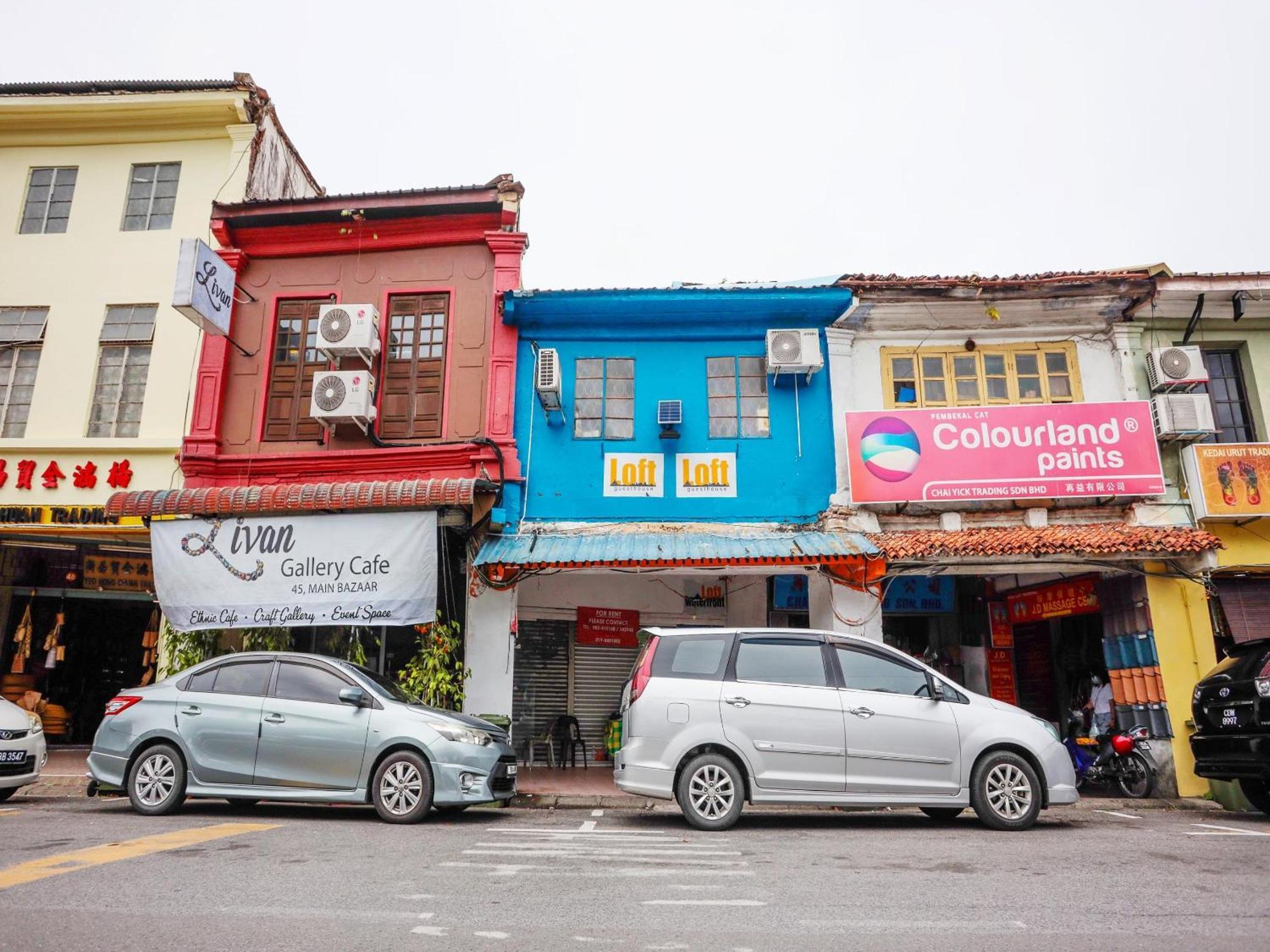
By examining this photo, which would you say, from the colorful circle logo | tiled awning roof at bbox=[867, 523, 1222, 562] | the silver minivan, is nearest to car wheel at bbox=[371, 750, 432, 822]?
the silver minivan

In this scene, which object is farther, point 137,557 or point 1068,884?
point 137,557

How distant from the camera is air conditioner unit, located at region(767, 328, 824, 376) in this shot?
12570 millimetres

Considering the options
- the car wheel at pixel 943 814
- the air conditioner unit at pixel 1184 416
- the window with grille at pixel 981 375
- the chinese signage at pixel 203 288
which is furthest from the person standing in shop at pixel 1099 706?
the chinese signage at pixel 203 288

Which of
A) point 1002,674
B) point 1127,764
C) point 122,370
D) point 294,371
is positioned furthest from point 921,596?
point 122,370

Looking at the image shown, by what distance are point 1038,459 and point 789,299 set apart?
4.27 metres

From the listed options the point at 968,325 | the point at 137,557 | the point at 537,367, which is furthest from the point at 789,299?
the point at 137,557

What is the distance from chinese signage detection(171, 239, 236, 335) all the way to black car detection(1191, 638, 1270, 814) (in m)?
13.8

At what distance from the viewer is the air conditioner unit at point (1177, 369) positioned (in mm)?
12336

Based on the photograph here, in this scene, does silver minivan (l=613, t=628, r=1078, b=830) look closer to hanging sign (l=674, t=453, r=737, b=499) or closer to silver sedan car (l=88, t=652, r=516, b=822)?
silver sedan car (l=88, t=652, r=516, b=822)

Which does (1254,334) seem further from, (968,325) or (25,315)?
(25,315)

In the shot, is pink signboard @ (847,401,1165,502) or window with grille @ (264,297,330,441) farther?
window with grille @ (264,297,330,441)

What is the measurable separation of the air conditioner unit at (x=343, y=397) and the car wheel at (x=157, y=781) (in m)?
5.33

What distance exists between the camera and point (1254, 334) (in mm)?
13031

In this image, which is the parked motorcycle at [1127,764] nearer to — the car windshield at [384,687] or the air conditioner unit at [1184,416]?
the air conditioner unit at [1184,416]
